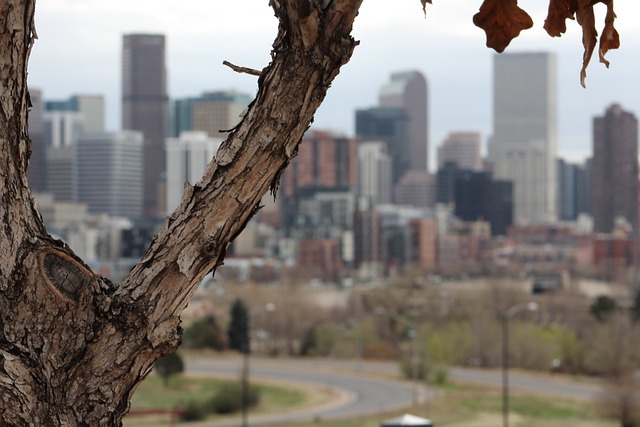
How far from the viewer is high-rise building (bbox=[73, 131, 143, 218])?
179 m

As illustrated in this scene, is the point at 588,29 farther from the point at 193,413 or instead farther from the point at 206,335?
the point at 206,335

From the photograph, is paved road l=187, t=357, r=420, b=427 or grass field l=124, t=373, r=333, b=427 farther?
grass field l=124, t=373, r=333, b=427

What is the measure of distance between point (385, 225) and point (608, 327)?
8715 centimetres

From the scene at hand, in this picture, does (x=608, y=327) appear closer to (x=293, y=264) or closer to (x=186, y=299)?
Answer: (x=186, y=299)

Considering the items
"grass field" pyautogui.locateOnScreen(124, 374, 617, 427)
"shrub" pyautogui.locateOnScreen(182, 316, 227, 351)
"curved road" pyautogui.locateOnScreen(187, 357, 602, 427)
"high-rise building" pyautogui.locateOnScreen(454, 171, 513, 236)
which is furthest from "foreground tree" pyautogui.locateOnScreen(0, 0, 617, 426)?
"high-rise building" pyautogui.locateOnScreen(454, 171, 513, 236)

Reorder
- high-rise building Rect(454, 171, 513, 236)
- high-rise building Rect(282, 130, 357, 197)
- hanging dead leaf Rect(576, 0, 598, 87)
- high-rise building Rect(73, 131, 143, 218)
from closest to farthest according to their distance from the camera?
hanging dead leaf Rect(576, 0, 598, 87) < high-rise building Rect(282, 130, 357, 197) < high-rise building Rect(73, 131, 143, 218) < high-rise building Rect(454, 171, 513, 236)

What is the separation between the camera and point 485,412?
37875mm

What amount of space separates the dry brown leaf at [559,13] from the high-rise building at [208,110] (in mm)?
158948

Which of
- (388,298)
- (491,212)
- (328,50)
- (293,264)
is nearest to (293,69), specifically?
(328,50)

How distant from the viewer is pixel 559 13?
2529 millimetres

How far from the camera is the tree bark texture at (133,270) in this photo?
2566mm

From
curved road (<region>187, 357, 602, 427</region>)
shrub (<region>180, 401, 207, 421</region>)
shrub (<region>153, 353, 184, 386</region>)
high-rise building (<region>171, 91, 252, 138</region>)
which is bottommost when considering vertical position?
curved road (<region>187, 357, 602, 427</region>)

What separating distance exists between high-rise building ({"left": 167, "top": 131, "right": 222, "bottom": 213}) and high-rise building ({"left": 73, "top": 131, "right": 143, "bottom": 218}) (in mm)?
35701

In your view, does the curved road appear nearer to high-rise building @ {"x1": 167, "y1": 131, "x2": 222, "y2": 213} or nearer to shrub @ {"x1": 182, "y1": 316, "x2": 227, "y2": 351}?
shrub @ {"x1": 182, "y1": 316, "x2": 227, "y2": 351}
